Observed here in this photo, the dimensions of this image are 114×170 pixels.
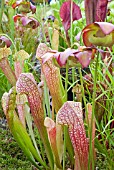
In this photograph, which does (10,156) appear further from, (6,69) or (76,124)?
(76,124)

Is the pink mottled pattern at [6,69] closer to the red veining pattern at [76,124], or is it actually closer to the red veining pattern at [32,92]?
the red veining pattern at [32,92]

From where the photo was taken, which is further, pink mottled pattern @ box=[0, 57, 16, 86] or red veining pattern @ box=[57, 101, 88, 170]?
pink mottled pattern @ box=[0, 57, 16, 86]

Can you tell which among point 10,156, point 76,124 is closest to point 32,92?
point 76,124

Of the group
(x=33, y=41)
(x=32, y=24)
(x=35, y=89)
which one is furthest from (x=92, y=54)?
(x=33, y=41)

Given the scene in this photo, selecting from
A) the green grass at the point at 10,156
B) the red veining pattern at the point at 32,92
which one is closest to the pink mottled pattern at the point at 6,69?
the red veining pattern at the point at 32,92

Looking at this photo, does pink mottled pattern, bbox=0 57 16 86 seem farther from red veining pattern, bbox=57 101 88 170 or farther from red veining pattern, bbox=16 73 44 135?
red veining pattern, bbox=57 101 88 170

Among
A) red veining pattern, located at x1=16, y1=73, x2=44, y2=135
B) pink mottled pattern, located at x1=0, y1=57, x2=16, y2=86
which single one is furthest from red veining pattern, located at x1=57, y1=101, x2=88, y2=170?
pink mottled pattern, located at x1=0, y1=57, x2=16, y2=86

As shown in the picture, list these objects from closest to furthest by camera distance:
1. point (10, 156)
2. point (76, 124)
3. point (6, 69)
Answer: point (76, 124) → point (6, 69) → point (10, 156)

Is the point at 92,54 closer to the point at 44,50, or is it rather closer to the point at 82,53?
the point at 82,53
